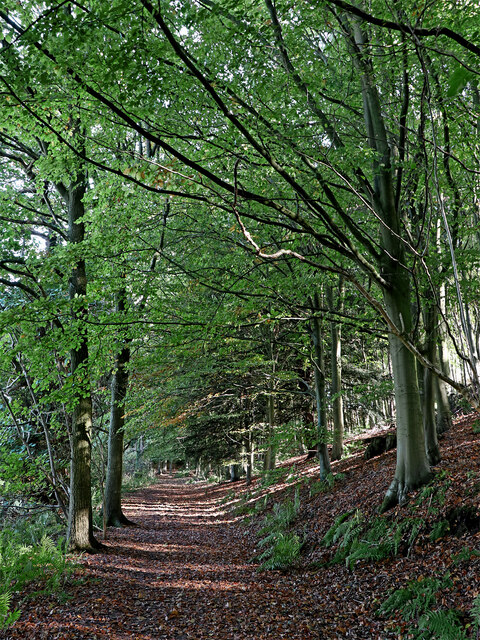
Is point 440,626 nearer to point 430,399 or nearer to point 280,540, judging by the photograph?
point 280,540

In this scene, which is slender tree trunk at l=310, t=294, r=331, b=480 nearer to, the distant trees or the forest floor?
the distant trees

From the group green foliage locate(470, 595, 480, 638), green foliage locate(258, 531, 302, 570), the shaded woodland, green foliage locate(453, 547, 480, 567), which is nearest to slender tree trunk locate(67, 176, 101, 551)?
the shaded woodland

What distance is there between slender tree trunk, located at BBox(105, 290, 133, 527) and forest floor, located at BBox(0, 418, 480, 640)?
2.39 meters

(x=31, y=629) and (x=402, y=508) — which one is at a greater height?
(x=402, y=508)

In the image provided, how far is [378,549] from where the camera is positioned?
6324mm

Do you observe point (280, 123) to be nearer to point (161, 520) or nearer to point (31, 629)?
point (31, 629)

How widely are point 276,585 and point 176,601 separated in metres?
1.59

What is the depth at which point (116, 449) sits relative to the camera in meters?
12.9

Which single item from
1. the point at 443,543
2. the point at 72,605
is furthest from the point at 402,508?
the point at 72,605

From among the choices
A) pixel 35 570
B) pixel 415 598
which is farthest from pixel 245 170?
pixel 35 570

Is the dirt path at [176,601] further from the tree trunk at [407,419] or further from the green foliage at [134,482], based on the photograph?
the green foliage at [134,482]

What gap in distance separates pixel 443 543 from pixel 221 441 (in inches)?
578

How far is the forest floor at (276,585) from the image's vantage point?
4906 mm

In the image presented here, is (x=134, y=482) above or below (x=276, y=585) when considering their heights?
below
